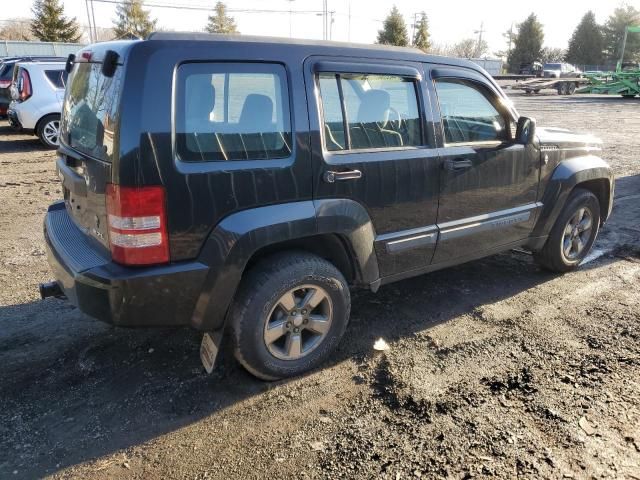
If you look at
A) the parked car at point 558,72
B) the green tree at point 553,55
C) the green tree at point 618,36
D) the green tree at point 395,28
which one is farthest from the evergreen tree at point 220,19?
the green tree at point 618,36

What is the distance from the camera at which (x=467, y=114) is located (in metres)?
3.84

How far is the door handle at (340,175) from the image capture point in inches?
119

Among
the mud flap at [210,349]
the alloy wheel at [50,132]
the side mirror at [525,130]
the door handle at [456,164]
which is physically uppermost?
the side mirror at [525,130]

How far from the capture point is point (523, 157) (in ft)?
13.4

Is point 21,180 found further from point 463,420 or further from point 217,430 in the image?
point 463,420

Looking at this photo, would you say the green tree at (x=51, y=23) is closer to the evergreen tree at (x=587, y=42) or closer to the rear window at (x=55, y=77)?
the rear window at (x=55, y=77)

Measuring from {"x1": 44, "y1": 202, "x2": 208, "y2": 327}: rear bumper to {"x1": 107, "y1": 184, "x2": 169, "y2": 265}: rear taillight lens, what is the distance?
0.21ft

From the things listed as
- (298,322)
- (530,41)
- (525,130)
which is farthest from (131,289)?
(530,41)

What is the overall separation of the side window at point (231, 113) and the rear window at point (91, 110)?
1.06 feet

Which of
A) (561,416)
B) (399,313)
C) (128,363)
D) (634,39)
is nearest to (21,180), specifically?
(128,363)

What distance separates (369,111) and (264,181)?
95 centimetres

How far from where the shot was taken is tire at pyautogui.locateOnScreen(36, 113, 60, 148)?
1142 cm

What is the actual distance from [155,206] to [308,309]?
1133 mm

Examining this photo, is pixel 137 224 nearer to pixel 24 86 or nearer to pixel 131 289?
pixel 131 289
